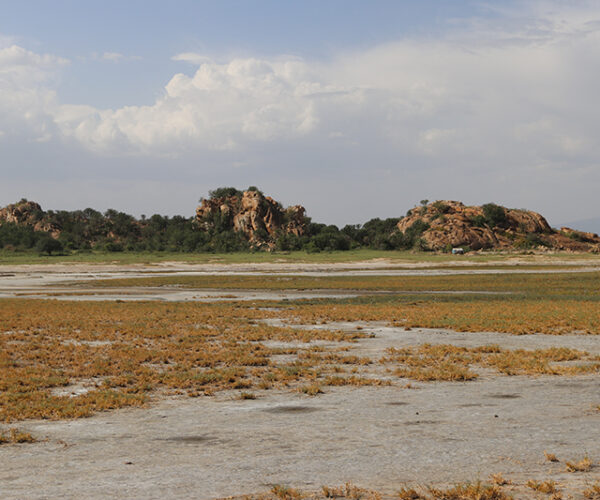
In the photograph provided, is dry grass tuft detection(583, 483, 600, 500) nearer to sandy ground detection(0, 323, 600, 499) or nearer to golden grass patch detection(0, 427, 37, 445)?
sandy ground detection(0, 323, 600, 499)

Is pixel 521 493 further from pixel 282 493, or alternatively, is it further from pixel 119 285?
pixel 119 285

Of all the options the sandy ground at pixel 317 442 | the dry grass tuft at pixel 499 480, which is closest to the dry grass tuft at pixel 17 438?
the sandy ground at pixel 317 442

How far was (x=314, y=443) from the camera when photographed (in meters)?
10.6

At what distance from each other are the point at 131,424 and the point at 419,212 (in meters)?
186

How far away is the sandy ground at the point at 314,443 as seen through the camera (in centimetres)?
861

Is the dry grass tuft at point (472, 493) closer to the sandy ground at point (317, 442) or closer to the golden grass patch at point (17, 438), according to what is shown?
the sandy ground at point (317, 442)

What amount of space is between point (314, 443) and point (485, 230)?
561 feet

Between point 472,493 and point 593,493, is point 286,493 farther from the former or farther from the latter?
point 593,493

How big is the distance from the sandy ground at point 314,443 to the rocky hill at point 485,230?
494 ft

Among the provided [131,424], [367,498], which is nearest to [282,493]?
[367,498]

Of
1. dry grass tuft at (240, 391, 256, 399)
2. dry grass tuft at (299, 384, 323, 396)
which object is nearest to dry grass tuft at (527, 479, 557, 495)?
dry grass tuft at (299, 384, 323, 396)

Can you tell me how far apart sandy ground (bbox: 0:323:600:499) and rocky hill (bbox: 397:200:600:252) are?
494 ft

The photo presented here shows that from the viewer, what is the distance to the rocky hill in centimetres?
16562

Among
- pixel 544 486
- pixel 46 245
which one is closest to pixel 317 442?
pixel 544 486
